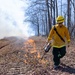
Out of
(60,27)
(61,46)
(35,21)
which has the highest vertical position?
(60,27)

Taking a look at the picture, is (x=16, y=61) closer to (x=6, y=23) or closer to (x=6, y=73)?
(x=6, y=73)

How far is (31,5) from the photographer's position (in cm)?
4344

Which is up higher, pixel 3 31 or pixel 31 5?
pixel 31 5

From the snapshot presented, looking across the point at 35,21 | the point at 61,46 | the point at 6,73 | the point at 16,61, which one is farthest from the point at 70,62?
the point at 35,21

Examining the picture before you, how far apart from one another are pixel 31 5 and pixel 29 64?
32693 millimetres

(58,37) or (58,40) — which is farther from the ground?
(58,37)

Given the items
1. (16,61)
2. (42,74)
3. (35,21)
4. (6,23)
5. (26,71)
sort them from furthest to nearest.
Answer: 1. (35,21)
2. (6,23)
3. (16,61)
4. (26,71)
5. (42,74)

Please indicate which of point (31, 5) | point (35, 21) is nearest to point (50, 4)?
point (31, 5)

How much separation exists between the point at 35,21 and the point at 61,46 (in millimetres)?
74455

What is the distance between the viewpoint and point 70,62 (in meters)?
11.7

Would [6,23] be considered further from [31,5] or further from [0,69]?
[0,69]

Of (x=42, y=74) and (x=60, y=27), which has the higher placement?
(x=60, y=27)

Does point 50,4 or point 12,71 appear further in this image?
point 50,4

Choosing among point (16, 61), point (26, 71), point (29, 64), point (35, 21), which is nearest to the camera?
point (26, 71)
